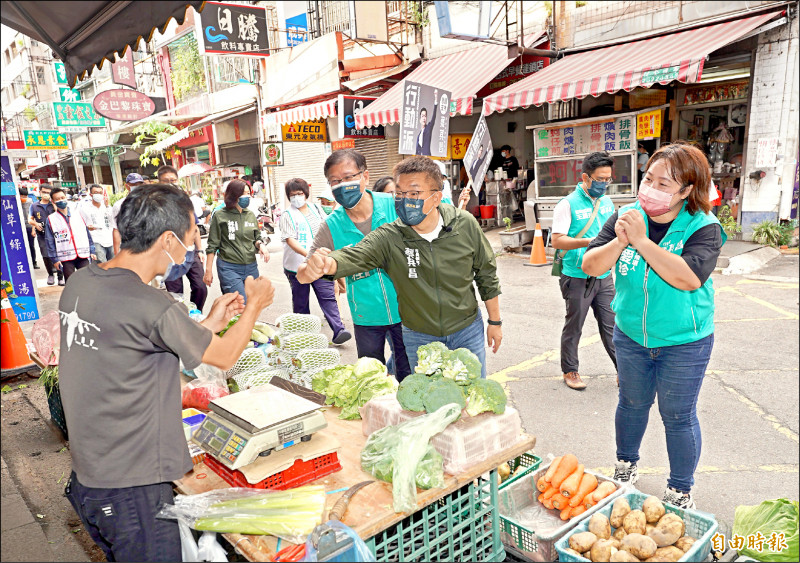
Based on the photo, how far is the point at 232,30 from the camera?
41.6 feet

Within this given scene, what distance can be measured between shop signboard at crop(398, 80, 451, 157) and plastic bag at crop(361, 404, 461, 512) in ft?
12.9

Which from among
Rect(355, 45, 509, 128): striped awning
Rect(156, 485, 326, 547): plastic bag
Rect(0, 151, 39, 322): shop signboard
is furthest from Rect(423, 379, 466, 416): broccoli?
Rect(355, 45, 509, 128): striped awning

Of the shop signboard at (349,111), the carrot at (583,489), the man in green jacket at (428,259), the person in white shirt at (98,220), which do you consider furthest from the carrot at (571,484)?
the shop signboard at (349,111)

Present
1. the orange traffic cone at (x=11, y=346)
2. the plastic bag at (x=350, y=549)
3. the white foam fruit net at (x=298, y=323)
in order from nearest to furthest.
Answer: the plastic bag at (x=350, y=549) → the white foam fruit net at (x=298, y=323) → the orange traffic cone at (x=11, y=346)

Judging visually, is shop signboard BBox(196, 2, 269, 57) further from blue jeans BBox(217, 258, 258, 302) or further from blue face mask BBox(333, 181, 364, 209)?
blue face mask BBox(333, 181, 364, 209)

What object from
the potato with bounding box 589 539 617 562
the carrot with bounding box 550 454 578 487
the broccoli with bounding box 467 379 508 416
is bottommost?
the potato with bounding box 589 539 617 562

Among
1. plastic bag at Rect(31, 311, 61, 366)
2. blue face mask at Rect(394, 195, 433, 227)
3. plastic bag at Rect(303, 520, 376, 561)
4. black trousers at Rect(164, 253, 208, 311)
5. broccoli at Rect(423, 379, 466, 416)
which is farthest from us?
black trousers at Rect(164, 253, 208, 311)

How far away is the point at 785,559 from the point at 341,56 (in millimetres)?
14982

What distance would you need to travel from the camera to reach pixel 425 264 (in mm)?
3246

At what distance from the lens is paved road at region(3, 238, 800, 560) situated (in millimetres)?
3611

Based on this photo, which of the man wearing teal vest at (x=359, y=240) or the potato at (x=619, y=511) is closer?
the potato at (x=619, y=511)

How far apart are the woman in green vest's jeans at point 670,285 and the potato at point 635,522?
19.0 inches

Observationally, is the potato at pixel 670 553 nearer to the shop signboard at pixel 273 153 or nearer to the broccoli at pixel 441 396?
the broccoli at pixel 441 396

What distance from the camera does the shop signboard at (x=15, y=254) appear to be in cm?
672
